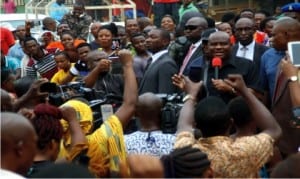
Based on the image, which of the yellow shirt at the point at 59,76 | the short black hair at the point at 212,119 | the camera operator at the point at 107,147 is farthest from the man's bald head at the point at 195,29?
the short black hair at the point at 212,119

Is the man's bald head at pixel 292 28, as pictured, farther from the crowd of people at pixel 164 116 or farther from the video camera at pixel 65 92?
the video camera at pixel 65 92

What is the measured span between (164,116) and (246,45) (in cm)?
323

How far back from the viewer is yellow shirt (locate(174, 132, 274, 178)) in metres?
4.40

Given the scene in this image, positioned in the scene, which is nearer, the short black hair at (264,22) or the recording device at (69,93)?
the recording device at (69,93)

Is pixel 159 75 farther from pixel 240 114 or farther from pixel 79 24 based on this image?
pixel 79 24

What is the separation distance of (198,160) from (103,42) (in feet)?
18.8

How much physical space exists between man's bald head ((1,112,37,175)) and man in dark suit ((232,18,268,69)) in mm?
4437

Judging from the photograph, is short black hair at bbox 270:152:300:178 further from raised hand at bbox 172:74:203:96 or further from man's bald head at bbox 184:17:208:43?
man's bald head at bbox 184:17:208:43

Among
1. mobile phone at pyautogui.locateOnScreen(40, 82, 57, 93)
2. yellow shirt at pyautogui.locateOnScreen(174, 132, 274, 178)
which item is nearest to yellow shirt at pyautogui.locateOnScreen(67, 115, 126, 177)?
yellow shirt at pyautogui.locateOnScreen(174, 132, 274, 178)

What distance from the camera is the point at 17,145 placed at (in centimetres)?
371

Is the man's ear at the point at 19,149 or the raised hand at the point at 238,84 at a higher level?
the raised hand at the point at 238,84

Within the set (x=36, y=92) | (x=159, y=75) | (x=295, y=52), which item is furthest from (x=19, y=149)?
(x=159, y=75)

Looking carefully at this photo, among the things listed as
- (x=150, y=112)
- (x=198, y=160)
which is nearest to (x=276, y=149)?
(x=150, y=112)

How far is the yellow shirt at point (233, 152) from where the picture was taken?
4398 millimetres
